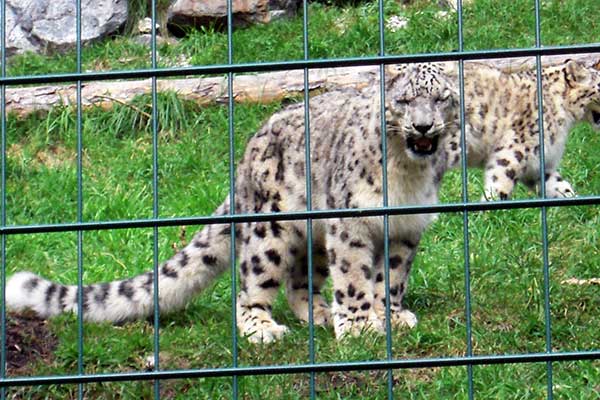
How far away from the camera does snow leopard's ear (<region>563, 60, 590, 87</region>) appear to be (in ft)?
30.6

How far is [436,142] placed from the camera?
661 cm

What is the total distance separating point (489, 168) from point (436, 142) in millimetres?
2403

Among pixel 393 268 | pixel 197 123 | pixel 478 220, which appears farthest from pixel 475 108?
pixel 393 268

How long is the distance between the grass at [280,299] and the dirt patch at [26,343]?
→ 65 mm

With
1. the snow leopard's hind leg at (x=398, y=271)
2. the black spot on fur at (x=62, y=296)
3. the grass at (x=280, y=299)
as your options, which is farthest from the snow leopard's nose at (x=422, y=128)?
the black spot on fur at (x=62, y=296)

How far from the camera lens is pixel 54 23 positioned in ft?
41.5

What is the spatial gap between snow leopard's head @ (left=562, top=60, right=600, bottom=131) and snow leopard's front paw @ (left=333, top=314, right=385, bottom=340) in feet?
11.1

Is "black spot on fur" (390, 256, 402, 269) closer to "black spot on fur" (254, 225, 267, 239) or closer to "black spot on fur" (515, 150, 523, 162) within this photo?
"black spot on fur" (254, 225, 267, 239)

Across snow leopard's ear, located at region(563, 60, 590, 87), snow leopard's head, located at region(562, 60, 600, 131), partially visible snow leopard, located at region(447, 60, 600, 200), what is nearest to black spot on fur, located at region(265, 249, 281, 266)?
partially visible snow leopard, located at region(447, 60, 600, 200)

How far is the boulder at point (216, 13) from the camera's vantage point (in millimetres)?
12523

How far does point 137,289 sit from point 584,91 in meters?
3.96

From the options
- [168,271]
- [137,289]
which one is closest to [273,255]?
[168,271]

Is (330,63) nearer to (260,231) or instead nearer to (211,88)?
(260,231)

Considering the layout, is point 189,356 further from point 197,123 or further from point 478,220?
point 197,123
